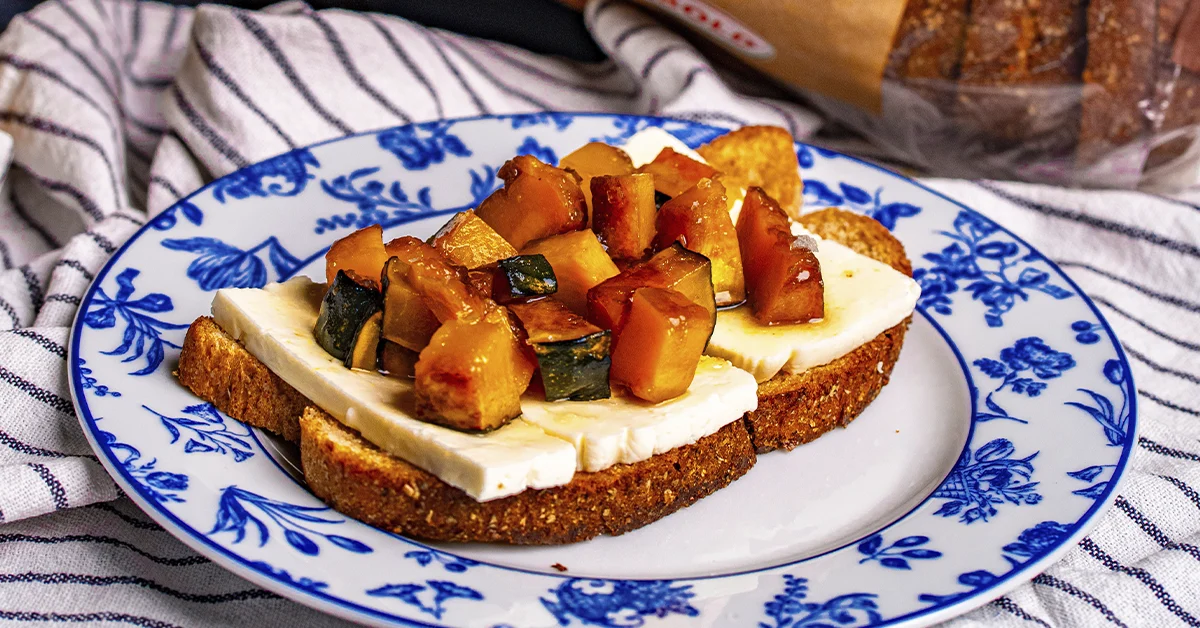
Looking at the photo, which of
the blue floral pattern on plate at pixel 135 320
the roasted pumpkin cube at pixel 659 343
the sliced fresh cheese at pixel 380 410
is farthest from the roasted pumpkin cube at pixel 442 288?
the blue floral pattern on plate at pixel 135 320

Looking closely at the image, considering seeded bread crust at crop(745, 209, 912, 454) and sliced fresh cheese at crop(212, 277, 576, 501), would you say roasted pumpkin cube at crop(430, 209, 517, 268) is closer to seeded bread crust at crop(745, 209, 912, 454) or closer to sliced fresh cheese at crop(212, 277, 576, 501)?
sliced fresh cheese at crop(212, 277, 576, 501)

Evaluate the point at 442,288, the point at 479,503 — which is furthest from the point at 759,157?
the point at 479,503

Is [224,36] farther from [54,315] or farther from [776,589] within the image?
[776,589]

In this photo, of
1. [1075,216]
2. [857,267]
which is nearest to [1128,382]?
[857,267]

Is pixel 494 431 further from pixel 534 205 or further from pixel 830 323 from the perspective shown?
pixel 830 323

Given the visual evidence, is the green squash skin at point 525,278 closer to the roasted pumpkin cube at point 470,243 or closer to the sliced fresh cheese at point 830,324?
the roasted pumpkin cube at point 470,243

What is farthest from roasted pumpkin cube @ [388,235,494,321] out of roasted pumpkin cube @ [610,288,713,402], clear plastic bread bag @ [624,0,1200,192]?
clear plastic bread bag @ [624,0,1200,192]
